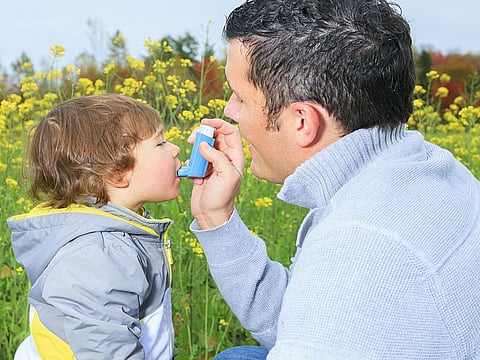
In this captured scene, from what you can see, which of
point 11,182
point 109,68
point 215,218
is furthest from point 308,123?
point 109,68

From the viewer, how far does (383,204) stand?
4.17 feet

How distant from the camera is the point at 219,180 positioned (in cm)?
187

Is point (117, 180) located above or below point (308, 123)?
below

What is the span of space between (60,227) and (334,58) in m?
0.83

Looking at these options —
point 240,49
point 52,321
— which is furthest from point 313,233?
point 52,321

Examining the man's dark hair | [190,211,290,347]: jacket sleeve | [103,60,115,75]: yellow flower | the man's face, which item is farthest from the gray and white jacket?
[103,60,115,75]: yellow flower

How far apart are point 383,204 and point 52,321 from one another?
94 centimetres

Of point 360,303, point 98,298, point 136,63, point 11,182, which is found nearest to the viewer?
point 360,303

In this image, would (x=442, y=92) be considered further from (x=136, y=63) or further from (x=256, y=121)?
(x=256, y=121)

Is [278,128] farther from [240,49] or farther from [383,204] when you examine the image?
[383,204]

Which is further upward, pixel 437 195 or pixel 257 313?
pixel 437 195

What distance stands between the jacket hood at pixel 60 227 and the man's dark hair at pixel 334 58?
0.57 m

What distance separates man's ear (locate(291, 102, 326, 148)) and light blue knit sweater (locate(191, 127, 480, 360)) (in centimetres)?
5

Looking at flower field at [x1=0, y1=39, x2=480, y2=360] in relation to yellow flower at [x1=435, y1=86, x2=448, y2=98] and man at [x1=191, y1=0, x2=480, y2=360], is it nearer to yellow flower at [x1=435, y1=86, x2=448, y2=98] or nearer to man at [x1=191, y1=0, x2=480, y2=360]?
yellow flower at [x1=435, y1=86, x2=448, y2=98]
